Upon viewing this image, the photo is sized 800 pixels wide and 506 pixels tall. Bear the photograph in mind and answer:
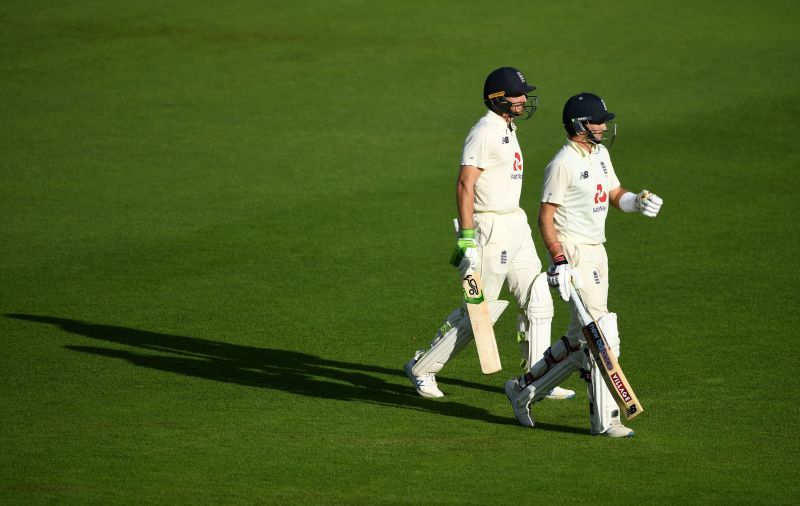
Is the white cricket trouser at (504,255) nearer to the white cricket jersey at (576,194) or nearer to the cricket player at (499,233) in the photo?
the cricket player at (499,233)

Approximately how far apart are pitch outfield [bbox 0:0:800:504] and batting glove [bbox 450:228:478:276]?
1079 mm

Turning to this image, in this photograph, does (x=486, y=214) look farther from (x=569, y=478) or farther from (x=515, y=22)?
(x=515, y=22)

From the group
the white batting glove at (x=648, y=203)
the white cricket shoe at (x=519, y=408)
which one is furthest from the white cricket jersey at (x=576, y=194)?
the white cricket shoe at (x=519, y=408)

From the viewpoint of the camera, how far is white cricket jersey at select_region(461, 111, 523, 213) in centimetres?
893

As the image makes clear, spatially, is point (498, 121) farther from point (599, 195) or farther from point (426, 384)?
point (426, 384)

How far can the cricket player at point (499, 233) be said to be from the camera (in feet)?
29.3

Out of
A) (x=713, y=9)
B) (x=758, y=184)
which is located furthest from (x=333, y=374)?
(x=713, y=9)

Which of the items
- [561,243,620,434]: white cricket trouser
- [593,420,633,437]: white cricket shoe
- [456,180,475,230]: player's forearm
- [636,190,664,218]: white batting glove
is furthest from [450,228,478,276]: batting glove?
[593,420,633,437]: white cricket shoe

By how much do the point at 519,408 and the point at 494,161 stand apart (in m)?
1.87

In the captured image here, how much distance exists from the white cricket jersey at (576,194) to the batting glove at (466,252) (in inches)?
24.2

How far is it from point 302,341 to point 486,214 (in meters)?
2.38

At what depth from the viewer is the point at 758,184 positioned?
50.7 ft

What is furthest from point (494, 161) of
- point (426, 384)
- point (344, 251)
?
point (344, 251)

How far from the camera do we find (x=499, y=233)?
898 cm
